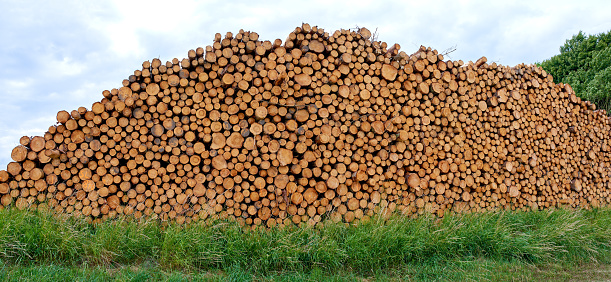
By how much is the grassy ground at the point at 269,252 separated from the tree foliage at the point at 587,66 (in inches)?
347

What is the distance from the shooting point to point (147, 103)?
475 centimetres

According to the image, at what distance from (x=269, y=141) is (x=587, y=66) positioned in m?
12.9

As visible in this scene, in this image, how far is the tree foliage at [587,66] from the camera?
11546mm

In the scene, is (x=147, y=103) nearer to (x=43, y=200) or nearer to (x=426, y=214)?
(x=43, y=200)

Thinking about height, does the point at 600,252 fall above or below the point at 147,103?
below

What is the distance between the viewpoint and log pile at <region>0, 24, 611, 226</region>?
4602mm

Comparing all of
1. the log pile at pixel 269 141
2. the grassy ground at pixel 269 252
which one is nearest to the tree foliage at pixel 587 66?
the log pile at pixel 269 141

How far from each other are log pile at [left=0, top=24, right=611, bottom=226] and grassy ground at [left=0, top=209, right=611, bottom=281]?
1.25 ft

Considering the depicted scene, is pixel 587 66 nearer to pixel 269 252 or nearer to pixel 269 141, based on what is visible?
pixel 269 141

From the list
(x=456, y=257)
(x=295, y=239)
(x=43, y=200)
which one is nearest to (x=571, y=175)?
(x=456, y=257)

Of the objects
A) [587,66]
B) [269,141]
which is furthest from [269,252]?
[587,66]

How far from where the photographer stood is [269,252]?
404 cm

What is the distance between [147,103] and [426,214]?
3.85 m

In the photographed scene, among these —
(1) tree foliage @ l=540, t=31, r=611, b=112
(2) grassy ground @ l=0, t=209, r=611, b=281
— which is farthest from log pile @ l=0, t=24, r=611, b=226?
(1) tree foliage @ l=540, t=31, r=611, b=112
